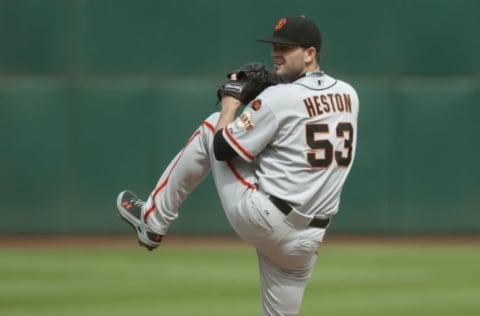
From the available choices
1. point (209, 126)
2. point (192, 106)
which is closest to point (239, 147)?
point (209, 126)

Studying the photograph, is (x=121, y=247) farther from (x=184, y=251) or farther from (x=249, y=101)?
(x=249, y=101)

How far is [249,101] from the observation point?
5.34 meters

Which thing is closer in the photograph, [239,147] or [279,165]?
[239,147]

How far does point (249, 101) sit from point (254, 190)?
0.47 metres

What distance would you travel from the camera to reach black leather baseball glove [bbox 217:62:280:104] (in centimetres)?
525

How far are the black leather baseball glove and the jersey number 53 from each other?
0.35 m

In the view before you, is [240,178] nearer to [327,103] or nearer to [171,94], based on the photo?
[327,103]

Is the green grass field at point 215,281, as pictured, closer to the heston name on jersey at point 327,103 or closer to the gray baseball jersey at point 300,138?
the gray baseball jersey at point 300,138

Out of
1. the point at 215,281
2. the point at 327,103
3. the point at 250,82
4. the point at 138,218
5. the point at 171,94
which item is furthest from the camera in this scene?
the point at 171,94

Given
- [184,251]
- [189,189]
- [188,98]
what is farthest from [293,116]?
[188,98]

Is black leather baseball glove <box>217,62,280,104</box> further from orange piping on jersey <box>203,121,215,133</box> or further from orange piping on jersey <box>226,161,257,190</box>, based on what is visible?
orange piping on jersey <box>226,161,257,190</box>

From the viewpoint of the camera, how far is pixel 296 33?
5.20 metres

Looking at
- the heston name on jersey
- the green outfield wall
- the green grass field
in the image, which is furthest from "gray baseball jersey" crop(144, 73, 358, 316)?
the green outfield wall

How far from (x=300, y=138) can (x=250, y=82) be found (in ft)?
1.33
